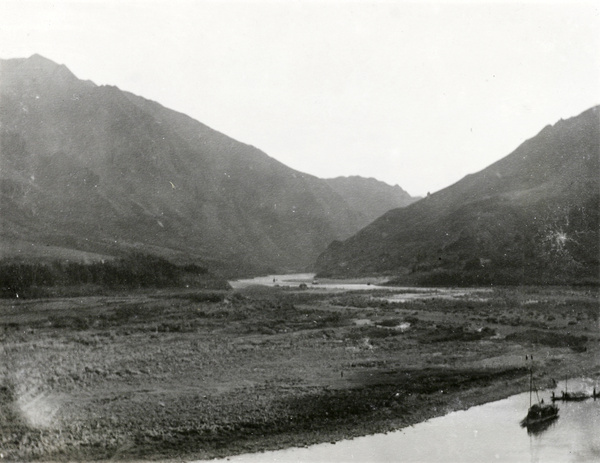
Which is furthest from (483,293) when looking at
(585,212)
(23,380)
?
(23,380)

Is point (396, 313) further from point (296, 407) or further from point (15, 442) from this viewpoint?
point (15, 442)

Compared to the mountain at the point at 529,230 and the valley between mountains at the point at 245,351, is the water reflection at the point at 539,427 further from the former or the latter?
the mountain at the point at 529,230

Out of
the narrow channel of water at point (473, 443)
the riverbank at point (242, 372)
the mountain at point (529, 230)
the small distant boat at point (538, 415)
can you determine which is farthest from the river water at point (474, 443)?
the mountain at point (529, 230)

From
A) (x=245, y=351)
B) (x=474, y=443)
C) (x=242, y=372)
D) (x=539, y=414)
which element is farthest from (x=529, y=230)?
(x=474, y=443)

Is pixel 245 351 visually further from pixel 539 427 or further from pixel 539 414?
pixel 539 427

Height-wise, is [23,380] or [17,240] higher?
[17,240]
